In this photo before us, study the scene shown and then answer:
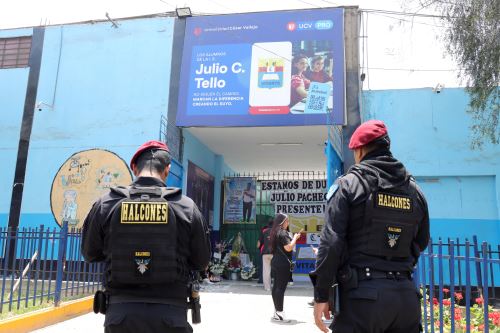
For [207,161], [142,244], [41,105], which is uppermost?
[41,105]

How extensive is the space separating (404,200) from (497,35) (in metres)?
6.89

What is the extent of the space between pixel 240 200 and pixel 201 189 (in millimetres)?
1651

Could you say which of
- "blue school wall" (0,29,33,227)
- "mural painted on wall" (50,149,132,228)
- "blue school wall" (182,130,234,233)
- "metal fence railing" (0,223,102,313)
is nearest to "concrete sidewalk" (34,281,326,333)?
"metal fence railing" (0,223,102,313)

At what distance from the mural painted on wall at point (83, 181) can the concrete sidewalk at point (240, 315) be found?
3.66 meters

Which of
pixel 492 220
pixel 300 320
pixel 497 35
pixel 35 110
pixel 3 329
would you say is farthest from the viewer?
pixel 35 110

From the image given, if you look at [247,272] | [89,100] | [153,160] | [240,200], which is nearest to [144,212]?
[153,160]

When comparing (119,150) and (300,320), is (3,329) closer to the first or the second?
(300,320)

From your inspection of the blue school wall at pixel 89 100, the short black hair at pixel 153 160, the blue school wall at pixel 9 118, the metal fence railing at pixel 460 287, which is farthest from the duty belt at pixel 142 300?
the blue school wall at pixel 9 118

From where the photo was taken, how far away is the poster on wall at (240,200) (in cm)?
1388

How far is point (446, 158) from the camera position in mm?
10266

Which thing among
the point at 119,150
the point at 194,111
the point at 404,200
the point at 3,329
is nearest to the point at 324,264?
the point at 404,200

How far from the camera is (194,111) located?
10.9 meters

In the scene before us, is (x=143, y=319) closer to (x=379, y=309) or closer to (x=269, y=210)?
(x=379, y=309)

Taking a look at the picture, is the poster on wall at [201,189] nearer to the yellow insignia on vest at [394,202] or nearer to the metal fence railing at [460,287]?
the metal fence railing at [460,287]
